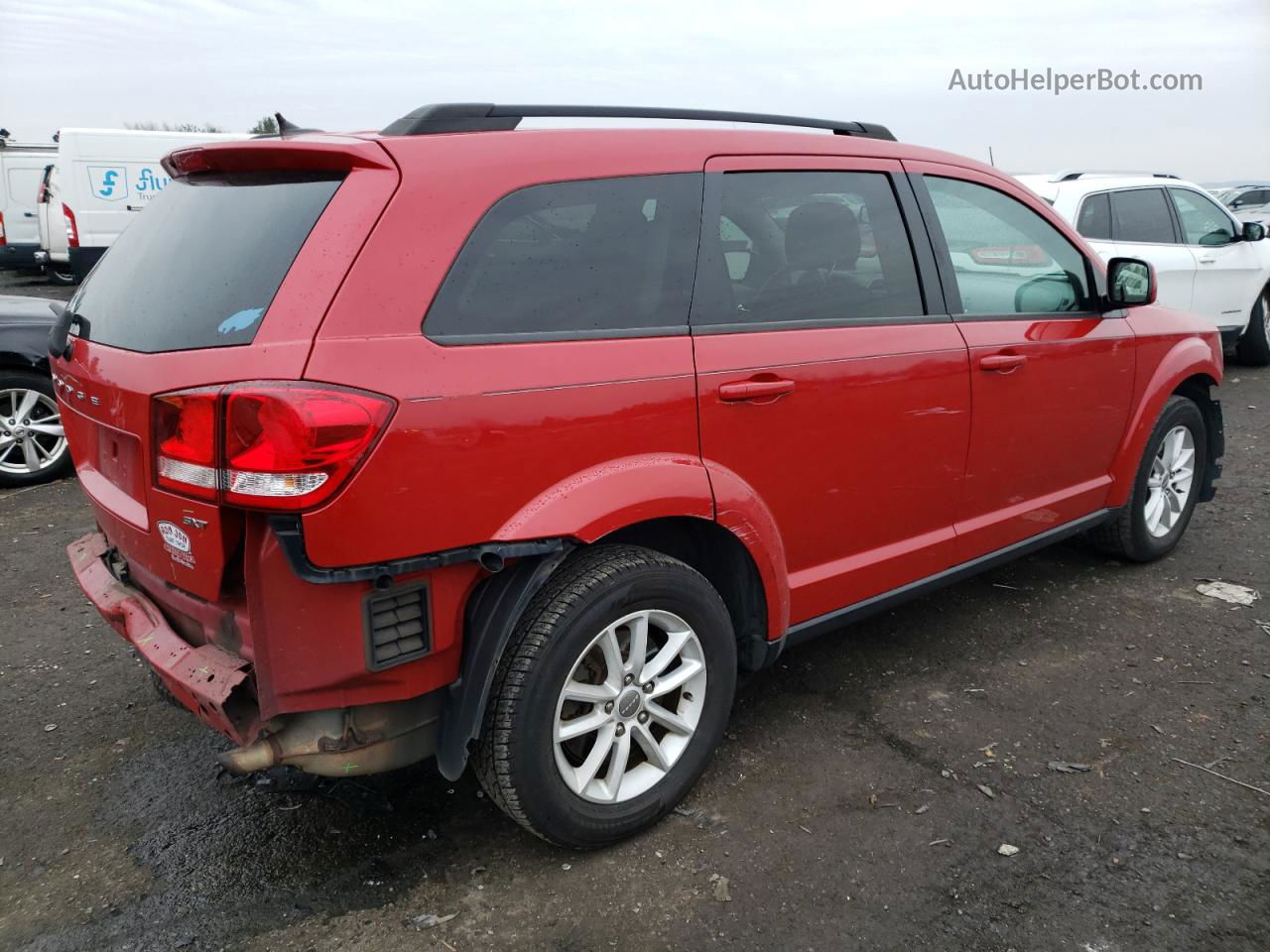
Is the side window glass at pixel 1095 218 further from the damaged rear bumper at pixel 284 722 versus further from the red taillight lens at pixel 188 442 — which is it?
the red taillight lens at pixel 188 442

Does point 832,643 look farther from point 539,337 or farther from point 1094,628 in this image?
point 539,337

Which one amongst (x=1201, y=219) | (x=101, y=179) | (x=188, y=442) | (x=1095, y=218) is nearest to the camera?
(x=188, y=442)

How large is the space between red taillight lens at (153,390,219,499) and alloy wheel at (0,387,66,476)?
15.7 ft

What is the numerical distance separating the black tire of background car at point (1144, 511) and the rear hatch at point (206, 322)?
11.7ft

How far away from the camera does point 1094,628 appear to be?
411cm

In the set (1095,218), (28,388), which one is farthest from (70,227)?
(1095,218)

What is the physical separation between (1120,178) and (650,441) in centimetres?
730

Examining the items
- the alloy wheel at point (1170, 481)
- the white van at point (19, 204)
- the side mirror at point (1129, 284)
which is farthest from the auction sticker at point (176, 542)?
the white van at point (19, 204)

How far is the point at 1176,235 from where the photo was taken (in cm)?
859

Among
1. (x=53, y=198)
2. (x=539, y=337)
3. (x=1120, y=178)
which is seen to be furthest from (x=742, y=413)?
(x=53, y=198)

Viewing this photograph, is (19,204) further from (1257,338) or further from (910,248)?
(910,248)

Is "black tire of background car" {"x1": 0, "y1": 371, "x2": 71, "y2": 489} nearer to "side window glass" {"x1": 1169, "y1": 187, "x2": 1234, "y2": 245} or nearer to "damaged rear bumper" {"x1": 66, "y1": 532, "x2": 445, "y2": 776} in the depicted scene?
"damaged rear bumper" {"x1": 66, "y1": 532, "x2": 445, "y2": 776}

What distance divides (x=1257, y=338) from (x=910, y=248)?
322 inches

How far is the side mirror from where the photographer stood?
13.1ft
